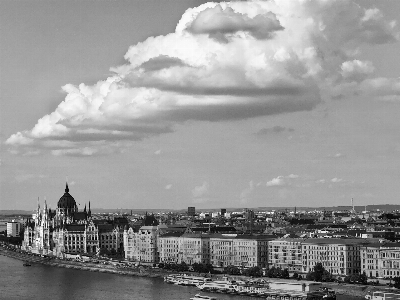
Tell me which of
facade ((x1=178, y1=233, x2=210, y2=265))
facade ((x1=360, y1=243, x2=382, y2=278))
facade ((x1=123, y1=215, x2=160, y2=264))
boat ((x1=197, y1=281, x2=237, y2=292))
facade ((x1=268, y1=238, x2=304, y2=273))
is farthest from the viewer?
facade ((x1=123, y1=215, x2=160, y2=264))

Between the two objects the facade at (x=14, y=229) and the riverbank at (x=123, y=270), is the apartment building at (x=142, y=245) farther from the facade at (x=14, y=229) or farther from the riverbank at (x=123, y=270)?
the facade at (x=14, y=229)

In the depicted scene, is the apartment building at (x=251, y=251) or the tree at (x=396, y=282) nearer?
the tree at (x=396, y=282)

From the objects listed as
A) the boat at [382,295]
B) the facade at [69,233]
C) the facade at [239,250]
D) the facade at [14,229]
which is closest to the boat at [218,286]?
the boat at [382,295]

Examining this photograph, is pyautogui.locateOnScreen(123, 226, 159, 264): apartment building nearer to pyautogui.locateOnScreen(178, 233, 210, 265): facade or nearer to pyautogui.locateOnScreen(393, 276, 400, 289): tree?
pyautogui.locateOnScreen(178, 233, 210, 265): facade

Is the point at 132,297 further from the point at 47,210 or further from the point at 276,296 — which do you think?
the point at 47,210

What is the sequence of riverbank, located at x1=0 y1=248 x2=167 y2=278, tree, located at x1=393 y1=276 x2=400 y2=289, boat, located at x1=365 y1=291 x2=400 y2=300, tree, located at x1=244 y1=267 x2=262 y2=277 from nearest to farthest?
boat, located at x1=365 y1=291 x2=400 y2=300
tree, located at x1=393 y1=276 x2=400 y2=289
tree, located at x1=244 y1=267 x2=262 y2=277
riverbank, located at x1=0 y1=248 x2=167 y2=278

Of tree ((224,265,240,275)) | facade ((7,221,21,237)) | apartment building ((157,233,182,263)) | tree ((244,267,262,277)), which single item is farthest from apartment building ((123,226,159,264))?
facade ((7,221,21,237))

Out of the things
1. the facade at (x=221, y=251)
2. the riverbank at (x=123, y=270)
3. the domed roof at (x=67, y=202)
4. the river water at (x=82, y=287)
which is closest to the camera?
the riverbank at (x=123, y=270)

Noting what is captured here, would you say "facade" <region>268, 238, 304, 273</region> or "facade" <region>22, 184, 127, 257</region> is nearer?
"facade" <region>268, 238, 304, 273</region>
